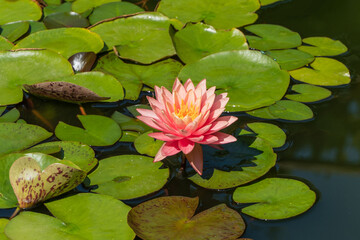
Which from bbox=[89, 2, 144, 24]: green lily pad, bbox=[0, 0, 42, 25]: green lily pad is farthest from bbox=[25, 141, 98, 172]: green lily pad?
bbox=[0, 0, 42, 25]: green lily pad

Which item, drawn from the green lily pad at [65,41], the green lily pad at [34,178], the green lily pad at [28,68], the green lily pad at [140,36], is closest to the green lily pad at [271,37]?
the green lily pad at [140,36]

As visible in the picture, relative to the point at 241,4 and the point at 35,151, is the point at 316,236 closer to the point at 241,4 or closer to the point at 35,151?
the point at 35,151

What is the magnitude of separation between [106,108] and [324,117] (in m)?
1.29

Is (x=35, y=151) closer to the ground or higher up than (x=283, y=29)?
closer to the ground

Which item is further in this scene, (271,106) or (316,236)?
(271,106)

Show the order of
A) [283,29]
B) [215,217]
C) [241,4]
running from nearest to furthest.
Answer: [215,217], [283,29], [241,4]

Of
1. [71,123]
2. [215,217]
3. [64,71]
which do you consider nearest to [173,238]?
[215,217]

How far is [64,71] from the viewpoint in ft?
8.79

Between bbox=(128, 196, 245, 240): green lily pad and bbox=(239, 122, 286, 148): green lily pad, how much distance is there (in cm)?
56

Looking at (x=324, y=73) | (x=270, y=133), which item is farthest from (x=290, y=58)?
(x=270, y=133)

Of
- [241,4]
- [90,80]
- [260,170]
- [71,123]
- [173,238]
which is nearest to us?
[173,238]

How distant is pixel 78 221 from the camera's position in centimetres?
181

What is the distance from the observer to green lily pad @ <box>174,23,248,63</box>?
2876 mm

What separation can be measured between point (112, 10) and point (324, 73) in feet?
5.60
